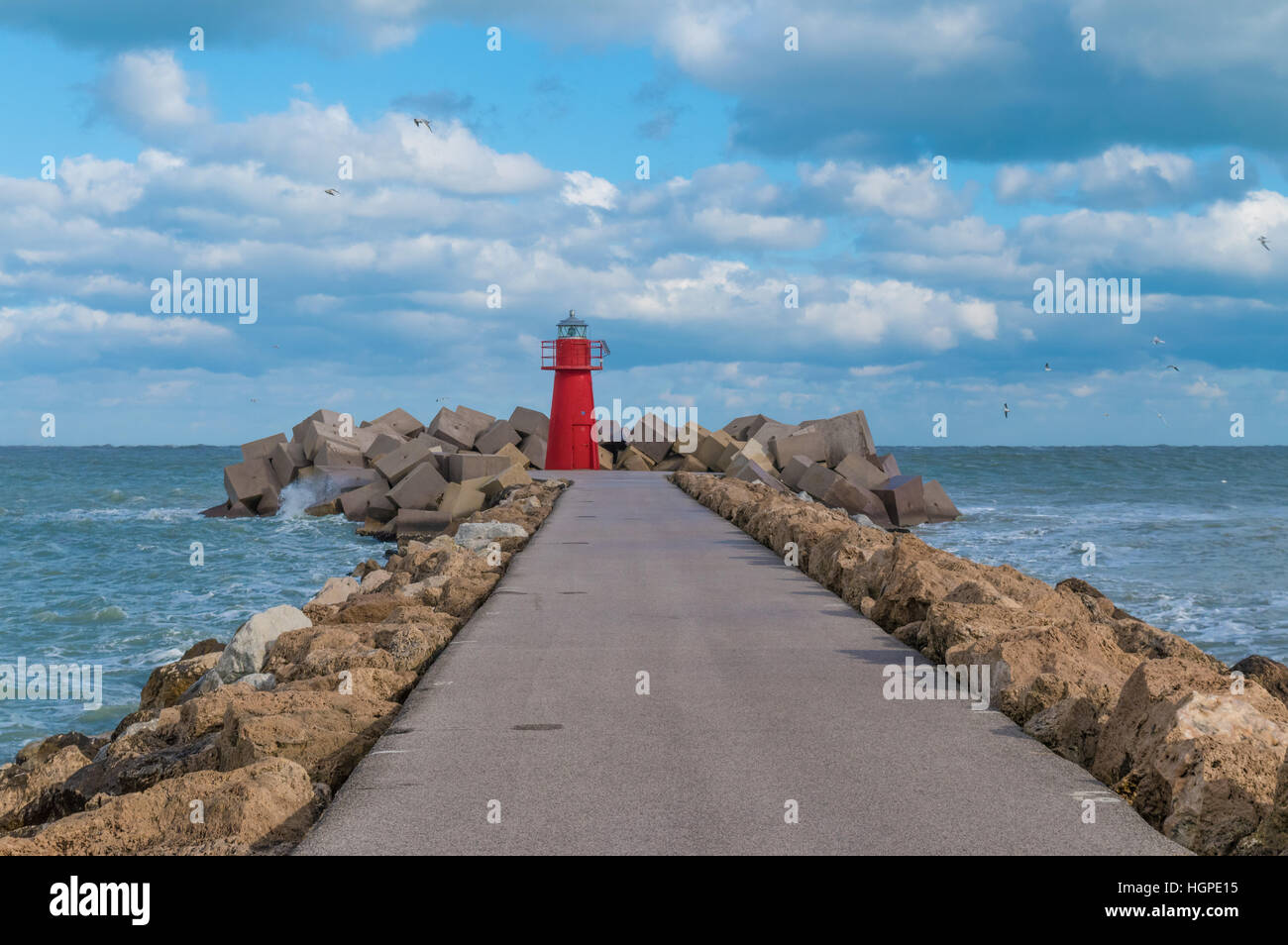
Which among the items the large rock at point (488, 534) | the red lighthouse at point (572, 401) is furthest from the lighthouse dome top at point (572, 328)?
the large rock at point (488, 534)

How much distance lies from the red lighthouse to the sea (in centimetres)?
663

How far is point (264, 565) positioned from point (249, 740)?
18.0 meters

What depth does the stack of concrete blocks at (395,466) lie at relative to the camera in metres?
24.5

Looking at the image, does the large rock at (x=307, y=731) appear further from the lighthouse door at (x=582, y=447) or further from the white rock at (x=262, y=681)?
the lighthouse door at (x=582, y=447)

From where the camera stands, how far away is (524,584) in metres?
9.72

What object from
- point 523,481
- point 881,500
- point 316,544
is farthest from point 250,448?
point 881,500

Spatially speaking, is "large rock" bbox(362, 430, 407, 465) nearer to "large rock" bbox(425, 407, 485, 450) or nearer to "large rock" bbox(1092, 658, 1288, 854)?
"large rock" bbox(425, 407, 485, 450)

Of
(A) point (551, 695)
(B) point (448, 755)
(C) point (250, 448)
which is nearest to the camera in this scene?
(B) point (448, 755)

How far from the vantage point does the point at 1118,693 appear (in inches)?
202

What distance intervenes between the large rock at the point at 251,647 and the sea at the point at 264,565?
3.48 metres

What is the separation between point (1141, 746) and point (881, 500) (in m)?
24.3

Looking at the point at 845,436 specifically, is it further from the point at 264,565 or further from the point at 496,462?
the point at 264,565

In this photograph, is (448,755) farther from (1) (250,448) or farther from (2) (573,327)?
(1) (250,448)

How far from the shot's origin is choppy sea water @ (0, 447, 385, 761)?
12.9 metres
